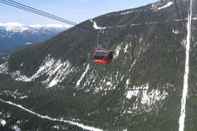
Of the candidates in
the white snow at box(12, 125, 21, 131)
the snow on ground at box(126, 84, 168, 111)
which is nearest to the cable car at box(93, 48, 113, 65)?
the snow on ground at box(126, 84, 168, 111)

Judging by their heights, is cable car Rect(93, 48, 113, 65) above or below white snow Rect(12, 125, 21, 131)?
above

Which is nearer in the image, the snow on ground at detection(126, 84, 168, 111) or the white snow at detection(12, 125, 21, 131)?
the snow on ground at detection(126, 84, 168, 111)

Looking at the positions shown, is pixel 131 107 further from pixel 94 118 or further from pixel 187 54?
pixel 187 54

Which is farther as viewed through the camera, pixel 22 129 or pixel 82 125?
pixel 22 129

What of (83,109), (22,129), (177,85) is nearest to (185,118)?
(177,85)

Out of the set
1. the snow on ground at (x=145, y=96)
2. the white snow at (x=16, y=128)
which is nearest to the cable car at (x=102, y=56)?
the snow on ground at (x=145, y=96)

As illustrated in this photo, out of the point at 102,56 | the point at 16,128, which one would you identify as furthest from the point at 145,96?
the point at 102,56

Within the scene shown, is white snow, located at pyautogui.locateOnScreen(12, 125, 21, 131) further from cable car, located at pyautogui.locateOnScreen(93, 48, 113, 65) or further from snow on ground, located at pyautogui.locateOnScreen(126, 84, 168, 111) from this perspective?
cable car, located at pyautogui.locateOnScreen(93, 48, 113, 65)

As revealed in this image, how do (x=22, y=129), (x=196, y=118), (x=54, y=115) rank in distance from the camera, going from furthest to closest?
(x=54, y=115) → (x=22, y=129) → (x=196, y=118)

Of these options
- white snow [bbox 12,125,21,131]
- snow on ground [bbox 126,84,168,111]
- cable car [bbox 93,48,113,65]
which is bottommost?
white snow [bbox 12,125,21,131]
